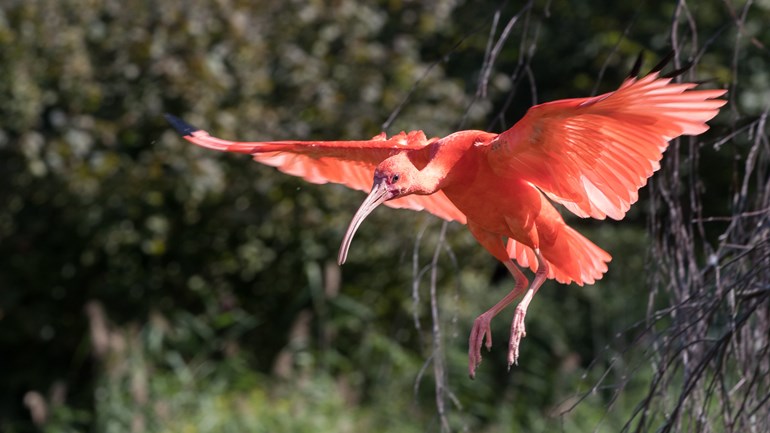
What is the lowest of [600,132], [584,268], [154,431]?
[154,431]

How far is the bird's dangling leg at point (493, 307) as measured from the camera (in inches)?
103

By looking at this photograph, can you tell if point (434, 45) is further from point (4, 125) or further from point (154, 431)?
point (154, 431)

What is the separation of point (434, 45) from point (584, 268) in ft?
18.6

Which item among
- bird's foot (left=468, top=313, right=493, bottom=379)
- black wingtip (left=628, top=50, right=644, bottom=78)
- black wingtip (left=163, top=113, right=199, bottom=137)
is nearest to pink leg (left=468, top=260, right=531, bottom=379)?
bird's foot (left=468, top=313, right=493, bottom=379)

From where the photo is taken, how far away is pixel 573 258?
2949mm

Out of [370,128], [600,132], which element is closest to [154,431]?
[370,128]

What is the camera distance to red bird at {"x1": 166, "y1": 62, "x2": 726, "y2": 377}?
2332 millimetres

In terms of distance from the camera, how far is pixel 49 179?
270 inches

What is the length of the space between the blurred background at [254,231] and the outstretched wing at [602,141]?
3.82m

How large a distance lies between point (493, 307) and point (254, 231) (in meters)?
4.87

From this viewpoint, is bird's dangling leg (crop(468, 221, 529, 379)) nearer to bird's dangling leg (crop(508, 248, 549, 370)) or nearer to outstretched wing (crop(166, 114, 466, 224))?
bird's dangling leg (crop(508, 248, 549, 370))

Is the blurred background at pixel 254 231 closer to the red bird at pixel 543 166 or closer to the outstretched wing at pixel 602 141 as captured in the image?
the red bird at pixel 543 166

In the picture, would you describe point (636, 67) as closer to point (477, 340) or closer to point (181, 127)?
point (477, 340)

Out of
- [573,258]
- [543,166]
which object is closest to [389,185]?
[543,166]
